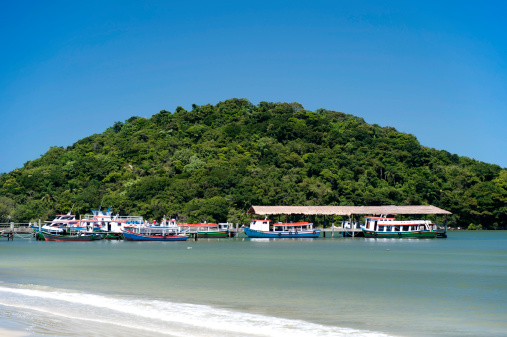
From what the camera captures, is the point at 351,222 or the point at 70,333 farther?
the point at 351,222

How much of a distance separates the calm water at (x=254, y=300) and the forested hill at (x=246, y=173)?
42.5m

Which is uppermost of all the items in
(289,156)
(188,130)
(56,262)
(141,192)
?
(188,130)

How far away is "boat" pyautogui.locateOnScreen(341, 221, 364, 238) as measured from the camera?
6444cm

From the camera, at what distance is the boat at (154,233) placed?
5678 cm

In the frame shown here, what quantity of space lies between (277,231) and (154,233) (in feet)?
45.3

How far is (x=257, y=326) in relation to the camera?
40.5 ft

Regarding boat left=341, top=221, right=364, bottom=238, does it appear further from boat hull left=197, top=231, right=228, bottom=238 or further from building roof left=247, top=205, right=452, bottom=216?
boat hull left=197, top=231, right=228, bottom=238

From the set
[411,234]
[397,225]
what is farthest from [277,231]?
[411,234]

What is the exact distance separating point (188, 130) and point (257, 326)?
9324 centimetres

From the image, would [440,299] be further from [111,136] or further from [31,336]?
[111,136]

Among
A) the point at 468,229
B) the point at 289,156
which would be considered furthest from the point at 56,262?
the point at 468,229

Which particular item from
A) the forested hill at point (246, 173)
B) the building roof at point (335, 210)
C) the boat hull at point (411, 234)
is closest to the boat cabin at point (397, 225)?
the boat hull at point (411, 234)

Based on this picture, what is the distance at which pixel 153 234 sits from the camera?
5791 centimetres

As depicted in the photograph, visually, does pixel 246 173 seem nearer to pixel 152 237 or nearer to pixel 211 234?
pixel 211 234
